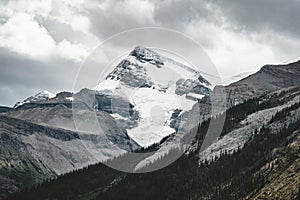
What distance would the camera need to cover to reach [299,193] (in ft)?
631

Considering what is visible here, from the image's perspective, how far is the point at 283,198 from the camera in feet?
642

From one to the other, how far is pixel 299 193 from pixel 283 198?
689 centimetres
